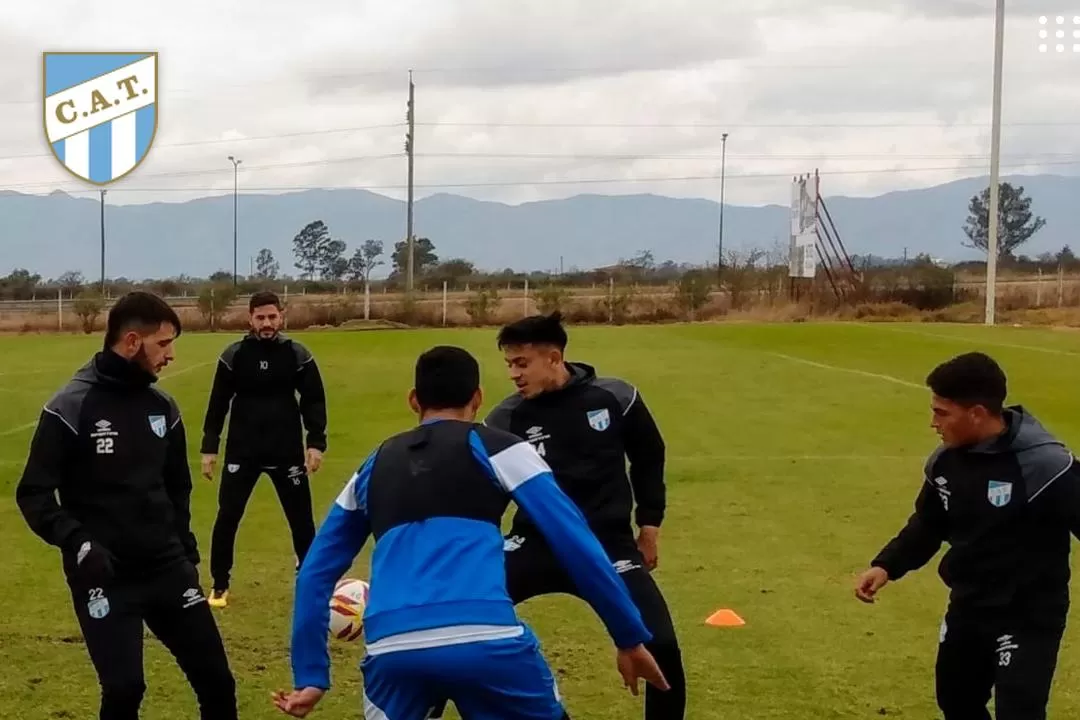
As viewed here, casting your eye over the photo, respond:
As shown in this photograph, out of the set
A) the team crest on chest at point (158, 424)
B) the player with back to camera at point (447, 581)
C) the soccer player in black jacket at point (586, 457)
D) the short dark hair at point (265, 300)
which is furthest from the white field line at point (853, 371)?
the player with back to camera at point (447, 581)

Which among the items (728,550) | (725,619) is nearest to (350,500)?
(725,619)

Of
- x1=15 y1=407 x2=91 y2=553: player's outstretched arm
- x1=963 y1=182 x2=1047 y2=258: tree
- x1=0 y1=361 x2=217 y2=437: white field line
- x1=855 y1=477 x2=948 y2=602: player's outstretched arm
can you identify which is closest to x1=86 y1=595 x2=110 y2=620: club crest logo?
x1=15 y1=407 x2=91 y2=553: player's outstretched arm

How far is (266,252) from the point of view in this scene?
4483 inches

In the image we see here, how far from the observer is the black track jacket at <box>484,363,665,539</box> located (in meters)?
5.88

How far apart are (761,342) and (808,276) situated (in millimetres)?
13731

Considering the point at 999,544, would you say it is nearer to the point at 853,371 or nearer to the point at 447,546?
the point at 447,546

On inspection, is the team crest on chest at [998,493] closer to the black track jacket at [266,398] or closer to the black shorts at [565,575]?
the black shorts at [565,575]

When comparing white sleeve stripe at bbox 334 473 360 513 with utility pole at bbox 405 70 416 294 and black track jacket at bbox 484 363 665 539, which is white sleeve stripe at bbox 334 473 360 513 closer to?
black track jacket at bbox 484 363 665 539

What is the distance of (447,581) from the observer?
3.90 meters

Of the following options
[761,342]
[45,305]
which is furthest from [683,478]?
[45,305]

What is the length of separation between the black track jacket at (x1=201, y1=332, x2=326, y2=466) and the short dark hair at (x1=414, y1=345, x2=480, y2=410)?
506 centimetres

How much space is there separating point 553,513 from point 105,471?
209cm

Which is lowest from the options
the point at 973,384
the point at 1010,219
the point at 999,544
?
the point at 999,544

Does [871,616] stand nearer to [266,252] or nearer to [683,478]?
[683,478]
